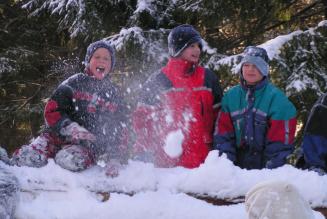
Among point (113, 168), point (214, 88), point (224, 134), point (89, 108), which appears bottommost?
point (113, 168)

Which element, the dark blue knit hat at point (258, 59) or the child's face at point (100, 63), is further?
the child's face at point (100, 63)

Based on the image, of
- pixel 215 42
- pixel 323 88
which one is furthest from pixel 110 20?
pixel 323 88

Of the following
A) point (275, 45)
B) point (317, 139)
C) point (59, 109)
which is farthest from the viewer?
point (275, 45)

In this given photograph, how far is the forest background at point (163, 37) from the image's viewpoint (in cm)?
592

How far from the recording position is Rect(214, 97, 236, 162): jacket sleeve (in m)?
3.71

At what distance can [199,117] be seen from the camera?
3.98 m

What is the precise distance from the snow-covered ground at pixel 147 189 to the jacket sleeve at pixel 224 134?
579mm

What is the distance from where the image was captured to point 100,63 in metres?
3.89

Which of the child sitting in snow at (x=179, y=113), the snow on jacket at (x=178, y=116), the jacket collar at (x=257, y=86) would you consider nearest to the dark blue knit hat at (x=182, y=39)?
the child sitting in snow at (x=179, y=113)

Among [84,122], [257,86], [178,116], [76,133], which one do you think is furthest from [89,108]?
[257,86]

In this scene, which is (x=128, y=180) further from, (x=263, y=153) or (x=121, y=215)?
(x=263, y=153)

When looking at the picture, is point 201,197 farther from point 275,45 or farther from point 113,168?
point 275,45

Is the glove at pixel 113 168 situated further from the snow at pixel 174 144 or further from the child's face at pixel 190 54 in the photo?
the child's face at pixel 190 54

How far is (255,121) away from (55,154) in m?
1.56
